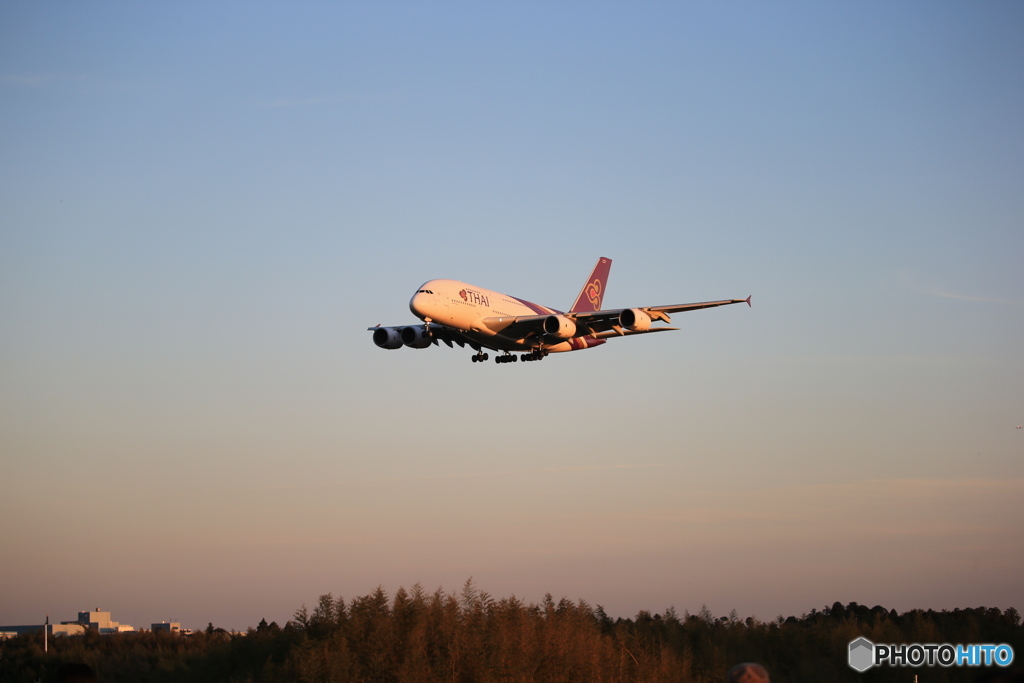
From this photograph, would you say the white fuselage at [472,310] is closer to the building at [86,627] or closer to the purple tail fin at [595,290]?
the purple tail fin at [595,290]

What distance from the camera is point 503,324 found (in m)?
44.3

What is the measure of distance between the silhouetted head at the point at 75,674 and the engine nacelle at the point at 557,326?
36432mm

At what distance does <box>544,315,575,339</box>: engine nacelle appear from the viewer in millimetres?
43812

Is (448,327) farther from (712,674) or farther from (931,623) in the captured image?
(931,623)

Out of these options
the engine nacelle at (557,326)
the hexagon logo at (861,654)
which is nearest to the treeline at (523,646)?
the hexagon logo at (861,654)

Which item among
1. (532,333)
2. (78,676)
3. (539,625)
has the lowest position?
(539,625)

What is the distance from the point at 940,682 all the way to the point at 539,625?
13.4 meters

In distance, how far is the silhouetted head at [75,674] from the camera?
25.2 ft

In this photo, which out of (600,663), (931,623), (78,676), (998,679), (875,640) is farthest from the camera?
(931,623)

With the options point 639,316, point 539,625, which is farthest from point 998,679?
point 639,316

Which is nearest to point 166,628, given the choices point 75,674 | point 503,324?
point 503,324

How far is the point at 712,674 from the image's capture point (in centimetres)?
3328
